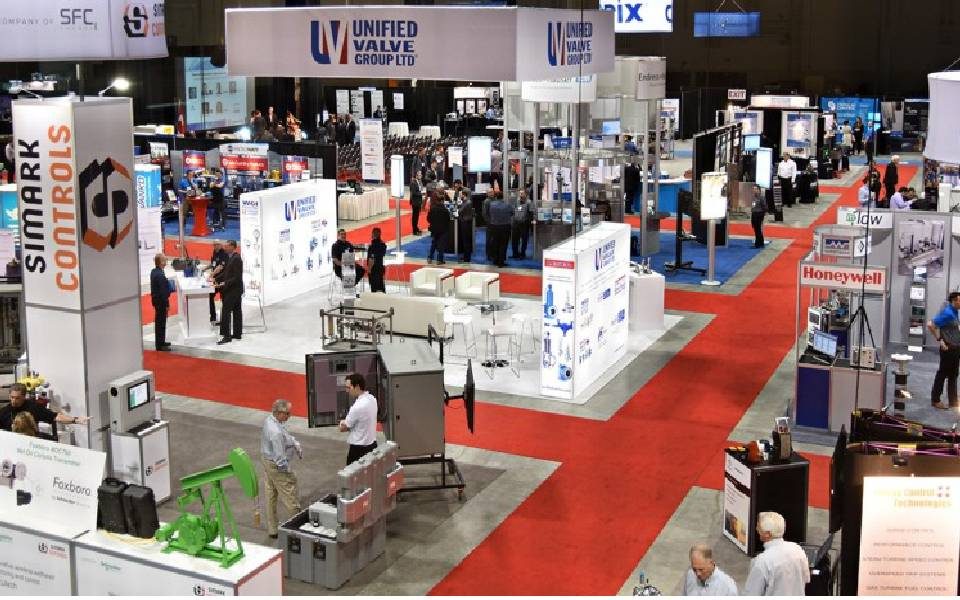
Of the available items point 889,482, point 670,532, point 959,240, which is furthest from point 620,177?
point 889,482

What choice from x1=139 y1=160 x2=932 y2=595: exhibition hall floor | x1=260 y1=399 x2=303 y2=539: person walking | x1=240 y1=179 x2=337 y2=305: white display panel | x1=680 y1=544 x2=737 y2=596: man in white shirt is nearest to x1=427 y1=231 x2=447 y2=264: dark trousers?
x1=240 y1=179 x2=337 y2=305: white display panel

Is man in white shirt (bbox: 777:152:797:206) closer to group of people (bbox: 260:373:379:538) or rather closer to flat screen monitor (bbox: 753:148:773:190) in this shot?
flat screen monitor (bbox: 753:148:773:190)

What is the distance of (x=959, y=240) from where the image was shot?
584 inches

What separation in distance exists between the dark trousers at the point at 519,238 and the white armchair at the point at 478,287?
3.82 metres

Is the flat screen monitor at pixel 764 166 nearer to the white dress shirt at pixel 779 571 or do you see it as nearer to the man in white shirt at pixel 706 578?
the white dress shirt at pixel 779 571

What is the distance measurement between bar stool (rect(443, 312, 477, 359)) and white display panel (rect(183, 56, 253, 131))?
20.4 m

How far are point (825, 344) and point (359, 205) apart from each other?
14.7m

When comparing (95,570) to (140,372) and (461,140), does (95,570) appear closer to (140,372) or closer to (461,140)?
(140,372)

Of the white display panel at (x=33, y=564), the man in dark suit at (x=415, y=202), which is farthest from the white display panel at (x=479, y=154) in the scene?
the white display panel at (x=33, y=564)

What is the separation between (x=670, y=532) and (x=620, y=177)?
12.9 meters

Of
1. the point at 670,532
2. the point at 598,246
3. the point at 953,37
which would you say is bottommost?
the point at 670,532

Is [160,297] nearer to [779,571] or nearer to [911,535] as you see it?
[779,571]

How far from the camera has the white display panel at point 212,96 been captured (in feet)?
112

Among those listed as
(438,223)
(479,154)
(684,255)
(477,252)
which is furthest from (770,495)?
(479,154)
